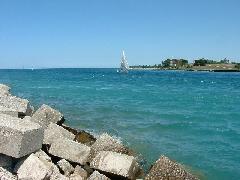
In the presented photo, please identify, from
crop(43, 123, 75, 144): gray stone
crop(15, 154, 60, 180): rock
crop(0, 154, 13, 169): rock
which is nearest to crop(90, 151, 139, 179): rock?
crop(43, 123, 75, 144): gray stone

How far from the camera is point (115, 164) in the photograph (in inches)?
316

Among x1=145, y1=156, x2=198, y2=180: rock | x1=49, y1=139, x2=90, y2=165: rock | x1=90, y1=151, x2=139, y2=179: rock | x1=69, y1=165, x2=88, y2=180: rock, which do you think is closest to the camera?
x1=145, y1=156, x2=198, y2=180: rock

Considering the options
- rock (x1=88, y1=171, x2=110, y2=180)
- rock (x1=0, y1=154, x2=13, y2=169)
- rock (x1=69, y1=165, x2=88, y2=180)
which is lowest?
rock (x1=69, y1=165, x2=88, y2=180)

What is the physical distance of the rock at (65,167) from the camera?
8180mm

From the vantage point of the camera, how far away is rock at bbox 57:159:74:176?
8.18m

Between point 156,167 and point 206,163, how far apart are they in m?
3.80

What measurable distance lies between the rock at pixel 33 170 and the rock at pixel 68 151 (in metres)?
1.44

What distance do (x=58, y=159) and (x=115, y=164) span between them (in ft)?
4.55

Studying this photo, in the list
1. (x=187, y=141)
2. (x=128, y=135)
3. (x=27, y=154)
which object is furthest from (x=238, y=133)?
(x=27, y=154)

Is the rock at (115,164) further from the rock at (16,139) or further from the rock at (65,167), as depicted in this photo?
the rock at (16,139)

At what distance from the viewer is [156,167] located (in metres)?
7.97

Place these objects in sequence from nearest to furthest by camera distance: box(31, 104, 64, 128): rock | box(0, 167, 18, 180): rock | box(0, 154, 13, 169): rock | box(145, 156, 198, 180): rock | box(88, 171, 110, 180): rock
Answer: box(0, 167, 18, 180): rock < box(0, 154, 13, 169): rock < box(88, 171, 110, 180): rock < box(145, 156, 198, 180): rock < box(31, 104, 64, 128): rock

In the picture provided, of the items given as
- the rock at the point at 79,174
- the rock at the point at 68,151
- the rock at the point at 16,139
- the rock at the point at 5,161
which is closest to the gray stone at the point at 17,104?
the rock at the point at 68,151

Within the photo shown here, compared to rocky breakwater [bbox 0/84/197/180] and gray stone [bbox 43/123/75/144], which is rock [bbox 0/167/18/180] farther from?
gray stone [bbox 43/123/75/144]
